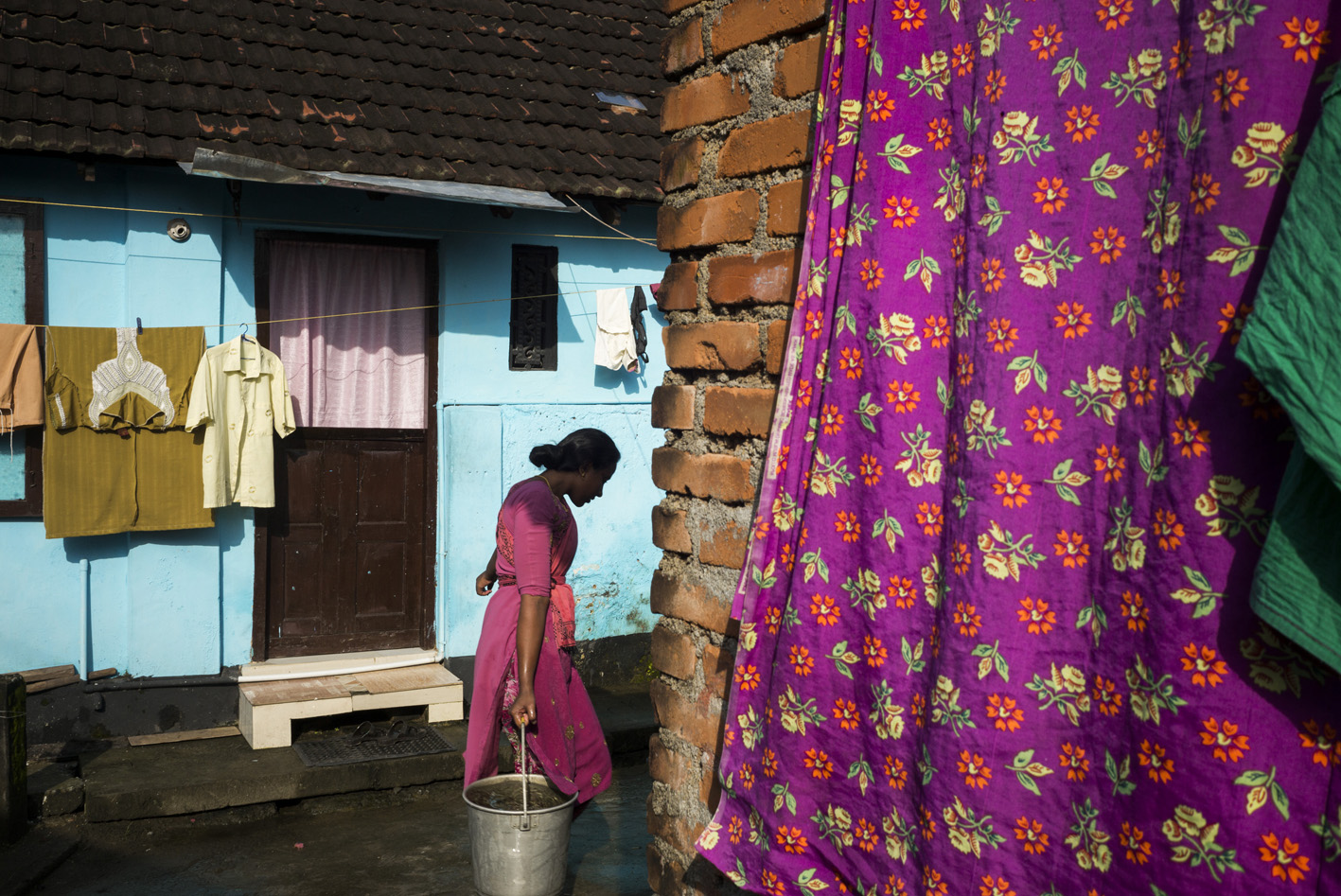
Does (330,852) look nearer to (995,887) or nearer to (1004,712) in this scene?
(995,887)

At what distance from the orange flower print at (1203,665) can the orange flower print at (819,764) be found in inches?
25.3

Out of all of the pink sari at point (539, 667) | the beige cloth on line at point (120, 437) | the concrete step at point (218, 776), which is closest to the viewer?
the pink sari at point (539, 667)

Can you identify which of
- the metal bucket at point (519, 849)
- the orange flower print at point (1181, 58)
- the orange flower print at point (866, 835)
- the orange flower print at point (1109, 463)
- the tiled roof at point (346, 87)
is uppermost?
the tiled roof at point (346, 87)

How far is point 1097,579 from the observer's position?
1.36 m

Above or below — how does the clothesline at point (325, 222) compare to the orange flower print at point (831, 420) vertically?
above

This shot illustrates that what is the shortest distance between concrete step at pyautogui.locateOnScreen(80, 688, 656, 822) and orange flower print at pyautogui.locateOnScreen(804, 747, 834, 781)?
16.8 ft

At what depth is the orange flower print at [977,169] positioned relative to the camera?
5.01ft

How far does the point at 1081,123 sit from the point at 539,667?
340 centimetres

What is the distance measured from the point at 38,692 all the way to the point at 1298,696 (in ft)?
23.3

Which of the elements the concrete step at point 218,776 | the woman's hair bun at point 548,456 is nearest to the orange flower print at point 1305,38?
the woman's hair bun at point 548,456

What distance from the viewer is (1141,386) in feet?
4.35

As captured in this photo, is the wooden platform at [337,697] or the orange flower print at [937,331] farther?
the wooden platform at [337,697]

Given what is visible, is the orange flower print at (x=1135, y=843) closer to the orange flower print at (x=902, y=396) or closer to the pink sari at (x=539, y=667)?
the orange flower print at (x=902, y=396)

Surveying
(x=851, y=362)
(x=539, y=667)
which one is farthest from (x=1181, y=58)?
(x=539, y=667)
